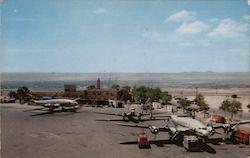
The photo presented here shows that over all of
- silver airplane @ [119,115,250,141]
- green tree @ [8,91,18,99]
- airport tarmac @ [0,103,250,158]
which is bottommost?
airport tarmac @ [0,103,250,158]

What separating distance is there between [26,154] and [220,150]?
24906 millimetres

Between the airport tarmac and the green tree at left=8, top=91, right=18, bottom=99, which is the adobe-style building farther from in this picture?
the airport tarmac

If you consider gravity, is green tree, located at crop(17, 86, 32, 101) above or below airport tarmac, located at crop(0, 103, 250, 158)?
above

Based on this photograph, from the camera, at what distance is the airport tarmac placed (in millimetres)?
39144

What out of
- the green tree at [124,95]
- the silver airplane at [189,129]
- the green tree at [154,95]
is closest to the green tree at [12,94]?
the green tree at [124,95]

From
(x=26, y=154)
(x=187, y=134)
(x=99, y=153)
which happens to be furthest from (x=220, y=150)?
(x=26, y=154)

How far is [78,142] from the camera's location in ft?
152

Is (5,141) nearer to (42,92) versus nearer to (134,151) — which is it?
(134,151)

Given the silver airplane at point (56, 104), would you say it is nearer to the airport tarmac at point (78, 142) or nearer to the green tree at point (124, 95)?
the airport tarmac at point (78, 142)

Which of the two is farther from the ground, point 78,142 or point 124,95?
point 124,95

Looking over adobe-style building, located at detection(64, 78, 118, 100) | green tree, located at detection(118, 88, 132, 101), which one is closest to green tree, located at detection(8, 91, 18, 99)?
adobe-style building, located at detection(64, 78, 118, 100)

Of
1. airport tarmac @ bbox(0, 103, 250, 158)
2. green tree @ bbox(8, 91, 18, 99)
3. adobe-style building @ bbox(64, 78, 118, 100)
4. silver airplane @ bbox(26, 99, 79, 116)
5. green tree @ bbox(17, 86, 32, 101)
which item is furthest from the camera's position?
green tree @ bbox(8, 91, 18, 99)

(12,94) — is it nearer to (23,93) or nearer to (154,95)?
(23,93)

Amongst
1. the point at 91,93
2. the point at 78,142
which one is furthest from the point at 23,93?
the point at 78,142
